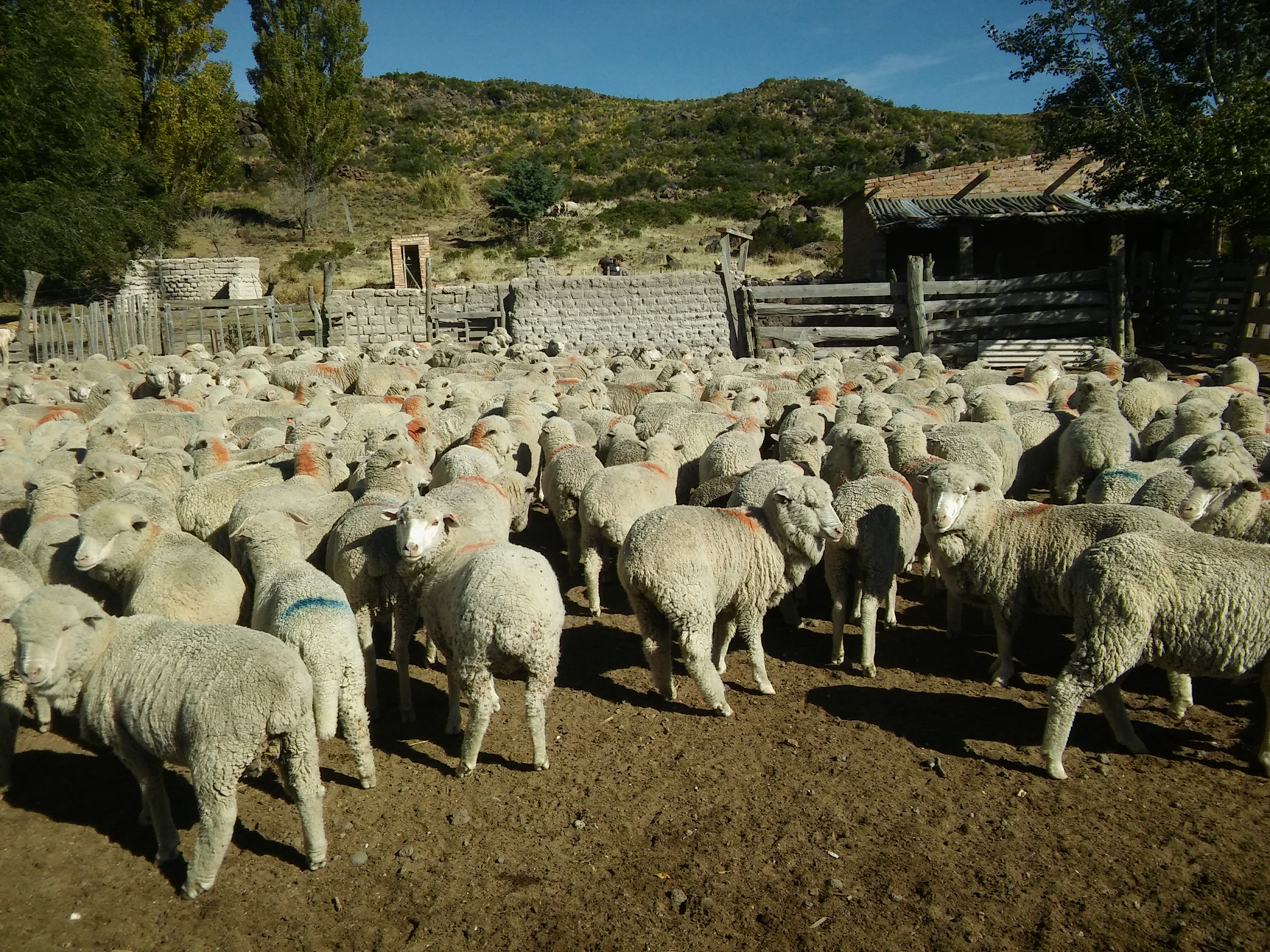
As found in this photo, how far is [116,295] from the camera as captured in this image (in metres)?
25.7

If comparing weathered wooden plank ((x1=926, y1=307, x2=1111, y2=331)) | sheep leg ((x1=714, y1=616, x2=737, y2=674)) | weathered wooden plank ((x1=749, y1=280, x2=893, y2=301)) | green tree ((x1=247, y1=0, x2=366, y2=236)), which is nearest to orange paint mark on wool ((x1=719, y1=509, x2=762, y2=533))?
sheep leg ((x1=714, y1=616, x2=737, y2=674))

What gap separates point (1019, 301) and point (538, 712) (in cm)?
1636

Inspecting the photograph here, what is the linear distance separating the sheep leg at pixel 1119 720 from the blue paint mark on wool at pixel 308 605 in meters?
4.35

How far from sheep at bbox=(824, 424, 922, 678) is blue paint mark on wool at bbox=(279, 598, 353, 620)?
3.31 metres

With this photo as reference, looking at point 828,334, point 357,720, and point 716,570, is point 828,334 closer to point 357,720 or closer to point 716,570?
point 716,570

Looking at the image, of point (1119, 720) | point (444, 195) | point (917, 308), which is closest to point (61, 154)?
point (917, 308)

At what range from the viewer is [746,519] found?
19.1ft

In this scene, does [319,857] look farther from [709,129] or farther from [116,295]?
[709,129]

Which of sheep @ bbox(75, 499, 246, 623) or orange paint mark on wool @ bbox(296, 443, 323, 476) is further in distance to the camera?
orange paint mark on wool @ bbox(296, 443, 323, 476)

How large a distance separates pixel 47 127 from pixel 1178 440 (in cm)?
3015

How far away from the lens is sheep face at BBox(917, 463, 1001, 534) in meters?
5.57

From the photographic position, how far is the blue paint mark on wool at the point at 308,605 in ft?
14.7

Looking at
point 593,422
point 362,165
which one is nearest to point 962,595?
point 593,422

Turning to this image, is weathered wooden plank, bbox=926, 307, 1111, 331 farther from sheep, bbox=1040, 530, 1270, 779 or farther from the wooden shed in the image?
sheep, bbox=1040, 530, 1270, 779
